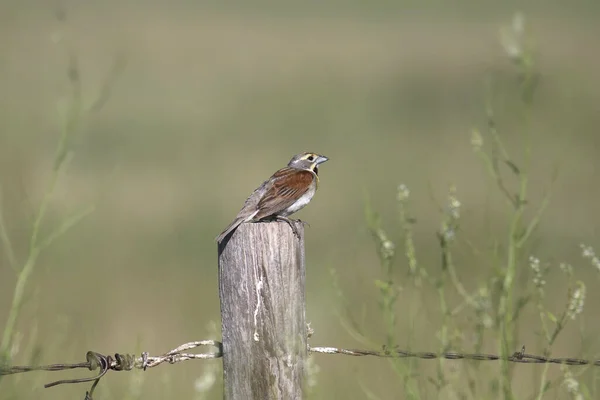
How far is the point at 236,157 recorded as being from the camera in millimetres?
16438

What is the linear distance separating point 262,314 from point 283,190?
92.6 inches

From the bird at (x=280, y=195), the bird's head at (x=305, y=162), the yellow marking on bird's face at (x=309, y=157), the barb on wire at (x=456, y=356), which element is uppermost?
the yellow marking on bird's face at (x=309, y=157)

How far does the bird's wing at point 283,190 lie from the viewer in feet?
19.1

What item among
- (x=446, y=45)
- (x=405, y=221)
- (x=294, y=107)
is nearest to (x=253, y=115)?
(x=294, y=107)

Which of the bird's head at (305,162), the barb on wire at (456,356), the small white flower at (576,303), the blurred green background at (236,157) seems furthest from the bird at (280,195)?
the small white flower at (576,303)

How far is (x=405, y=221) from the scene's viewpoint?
→ 4.36m

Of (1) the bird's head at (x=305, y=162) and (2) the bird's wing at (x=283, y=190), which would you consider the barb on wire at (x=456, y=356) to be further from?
(1) the bird's head at (x=305, y=162)

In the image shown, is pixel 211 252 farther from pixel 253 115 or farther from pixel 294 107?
pixel 294 107

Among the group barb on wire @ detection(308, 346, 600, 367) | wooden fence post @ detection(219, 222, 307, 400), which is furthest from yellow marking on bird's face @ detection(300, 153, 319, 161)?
wooden fence post @ detection(219, 222, 307, 400)

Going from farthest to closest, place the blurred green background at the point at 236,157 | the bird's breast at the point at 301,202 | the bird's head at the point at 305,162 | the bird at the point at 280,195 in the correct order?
1. the bird's head at the point at 305,162
2. the bird's breast at the point at 301,202
3. the bird at the point at 280,195
4. the blurred green background at the point at 236,157

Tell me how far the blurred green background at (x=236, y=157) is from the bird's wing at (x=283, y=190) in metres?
0.44

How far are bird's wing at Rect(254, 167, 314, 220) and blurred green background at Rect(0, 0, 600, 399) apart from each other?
440mm

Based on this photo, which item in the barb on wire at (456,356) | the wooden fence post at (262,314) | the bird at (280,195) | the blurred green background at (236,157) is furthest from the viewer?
the bird at (280,195)

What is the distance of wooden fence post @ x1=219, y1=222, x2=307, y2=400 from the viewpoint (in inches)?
146
